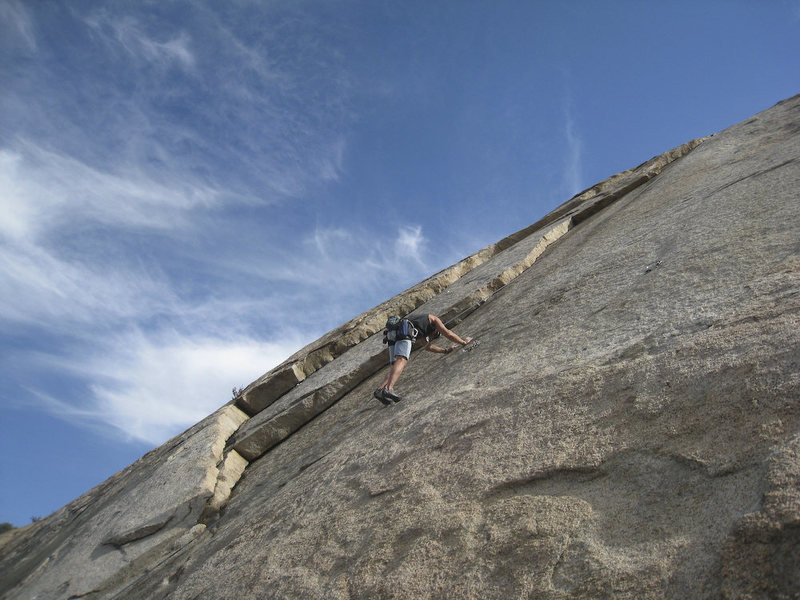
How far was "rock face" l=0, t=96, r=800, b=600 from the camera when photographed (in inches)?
108

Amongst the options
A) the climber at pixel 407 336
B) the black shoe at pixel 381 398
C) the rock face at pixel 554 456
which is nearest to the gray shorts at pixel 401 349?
the climber at pixel 407 336

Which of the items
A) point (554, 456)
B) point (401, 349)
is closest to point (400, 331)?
point (401, 349)

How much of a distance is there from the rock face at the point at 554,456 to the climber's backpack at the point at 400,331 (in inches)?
14.1

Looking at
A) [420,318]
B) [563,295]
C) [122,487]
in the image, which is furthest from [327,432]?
[122,487]

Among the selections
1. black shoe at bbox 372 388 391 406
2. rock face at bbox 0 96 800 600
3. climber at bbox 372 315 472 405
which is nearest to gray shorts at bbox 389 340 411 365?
climber at bbox 372 315 472 405

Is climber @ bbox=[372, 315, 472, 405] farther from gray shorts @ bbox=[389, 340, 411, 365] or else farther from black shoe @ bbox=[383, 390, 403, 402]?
black shoe @ bbox=[383, 390, 403, 402]

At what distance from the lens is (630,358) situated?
393 centimetres

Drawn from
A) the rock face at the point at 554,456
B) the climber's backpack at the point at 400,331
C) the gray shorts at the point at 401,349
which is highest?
the climber's backpack at the point at 400,331

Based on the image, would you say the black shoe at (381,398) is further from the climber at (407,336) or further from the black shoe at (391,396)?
the climber at (407,336)

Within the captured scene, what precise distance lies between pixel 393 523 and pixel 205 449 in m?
4.54

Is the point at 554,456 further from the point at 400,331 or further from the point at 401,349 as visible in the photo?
the point at 400,331

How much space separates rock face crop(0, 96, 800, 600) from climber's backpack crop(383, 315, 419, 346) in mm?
357

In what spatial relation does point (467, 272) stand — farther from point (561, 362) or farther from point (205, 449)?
point (561, 362)

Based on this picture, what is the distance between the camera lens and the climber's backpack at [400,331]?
686 centimetres
